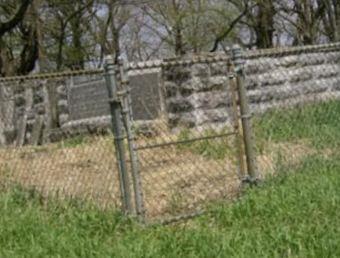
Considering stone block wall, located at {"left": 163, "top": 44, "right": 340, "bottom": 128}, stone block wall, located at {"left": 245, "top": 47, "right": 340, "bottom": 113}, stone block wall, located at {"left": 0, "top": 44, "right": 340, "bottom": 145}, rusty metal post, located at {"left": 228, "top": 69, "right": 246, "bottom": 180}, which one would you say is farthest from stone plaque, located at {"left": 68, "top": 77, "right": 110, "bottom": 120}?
rusty metal post, located at {"left": 228, "top": 69, "right": 246, "bottom": 180}

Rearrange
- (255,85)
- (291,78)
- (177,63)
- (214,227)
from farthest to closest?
(291,78) → (255,85) → (177,63) → (214,227)

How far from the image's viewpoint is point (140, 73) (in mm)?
13227

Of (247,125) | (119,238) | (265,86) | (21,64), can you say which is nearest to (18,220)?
(119,238)

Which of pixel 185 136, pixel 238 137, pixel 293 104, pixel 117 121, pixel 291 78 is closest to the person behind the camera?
pixel 117 121

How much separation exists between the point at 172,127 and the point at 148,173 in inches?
133

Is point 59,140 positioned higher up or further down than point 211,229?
higher up

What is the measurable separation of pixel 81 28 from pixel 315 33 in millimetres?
11126

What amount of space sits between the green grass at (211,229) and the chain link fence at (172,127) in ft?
1.04

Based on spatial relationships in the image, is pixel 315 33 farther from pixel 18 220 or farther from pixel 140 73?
pixel 18 220

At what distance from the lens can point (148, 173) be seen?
837 cm

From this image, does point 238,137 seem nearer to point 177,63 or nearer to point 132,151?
point 177,63

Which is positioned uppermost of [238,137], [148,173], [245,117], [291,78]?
[291,78]

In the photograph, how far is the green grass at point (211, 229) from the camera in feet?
17.3

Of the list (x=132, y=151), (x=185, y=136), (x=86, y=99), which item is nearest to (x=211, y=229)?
(x=132, y=151)
